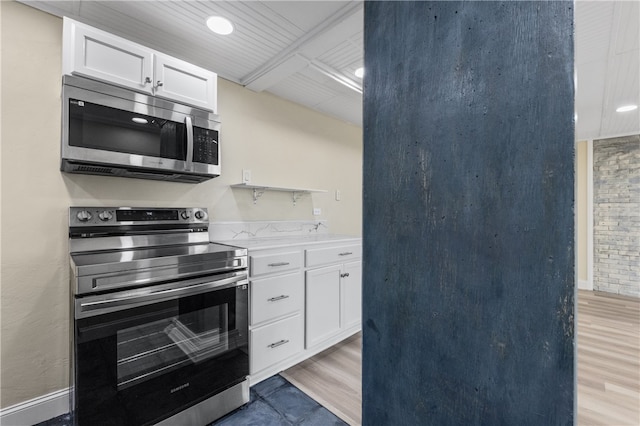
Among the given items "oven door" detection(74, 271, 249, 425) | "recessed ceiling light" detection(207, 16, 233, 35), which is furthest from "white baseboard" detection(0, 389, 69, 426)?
"recessed ceiling light" detection(207, 16, 233, 35)

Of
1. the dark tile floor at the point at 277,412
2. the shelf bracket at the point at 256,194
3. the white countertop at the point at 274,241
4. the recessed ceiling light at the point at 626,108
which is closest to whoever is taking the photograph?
the dark tile floor at the point at 277,412

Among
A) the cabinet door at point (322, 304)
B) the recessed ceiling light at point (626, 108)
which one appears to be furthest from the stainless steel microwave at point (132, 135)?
the recessed ceiling light at point (626, 108)

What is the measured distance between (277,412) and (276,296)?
0.69 m

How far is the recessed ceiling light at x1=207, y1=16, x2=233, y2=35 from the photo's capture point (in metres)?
1.82

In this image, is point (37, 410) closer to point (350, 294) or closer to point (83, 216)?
point (83, 216)

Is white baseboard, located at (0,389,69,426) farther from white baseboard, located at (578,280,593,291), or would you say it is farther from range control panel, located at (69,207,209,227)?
white baseboard, located at (578,280,593,291)

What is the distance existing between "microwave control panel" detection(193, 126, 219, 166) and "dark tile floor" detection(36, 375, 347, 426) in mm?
1643

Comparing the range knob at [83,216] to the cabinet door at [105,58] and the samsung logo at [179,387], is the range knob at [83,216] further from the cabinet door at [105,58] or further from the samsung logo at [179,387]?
the samsung logo at [179,387]

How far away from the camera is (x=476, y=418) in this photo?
2.29ft

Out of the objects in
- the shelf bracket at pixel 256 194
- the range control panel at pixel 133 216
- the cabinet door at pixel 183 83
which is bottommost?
the range control panel at pixel 133 216

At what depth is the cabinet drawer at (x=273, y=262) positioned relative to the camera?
6.33ft

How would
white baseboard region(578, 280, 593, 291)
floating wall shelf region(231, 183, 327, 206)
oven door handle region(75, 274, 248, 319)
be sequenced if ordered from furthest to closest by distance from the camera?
1. white baseboard region(578, 280, 593, 291)
2. floating wall shelf region(231, 183, 327, 206)
3. oven door handle region(75, 274, 248, 319)

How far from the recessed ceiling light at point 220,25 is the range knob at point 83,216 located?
143cm

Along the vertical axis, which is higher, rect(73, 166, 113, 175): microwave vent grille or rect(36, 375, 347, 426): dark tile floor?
rect(73, 166, 113, 175): microwave vent grille
